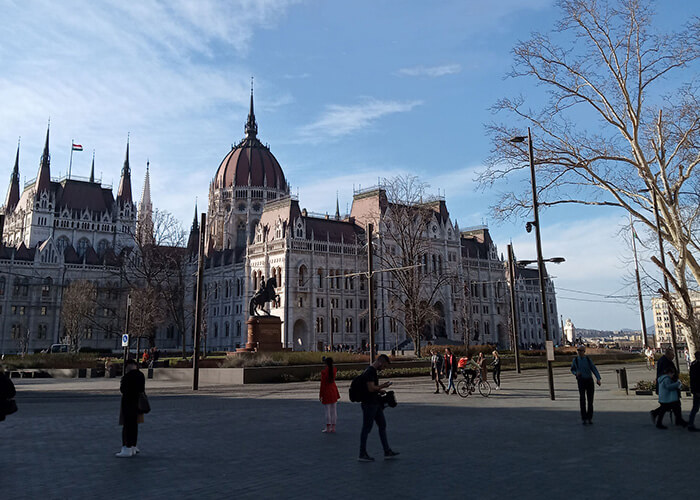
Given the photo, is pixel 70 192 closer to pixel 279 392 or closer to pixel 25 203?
pixel 25 203

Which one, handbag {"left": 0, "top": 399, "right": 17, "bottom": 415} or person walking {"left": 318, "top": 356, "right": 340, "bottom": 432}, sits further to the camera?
person walking {"left": 318, "top": 356, "right": 340, "bottom": 432}

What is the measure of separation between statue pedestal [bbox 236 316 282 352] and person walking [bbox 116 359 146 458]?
2690 cm

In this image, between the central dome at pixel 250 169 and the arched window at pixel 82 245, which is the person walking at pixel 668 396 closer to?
the central dome at pixel 250 169

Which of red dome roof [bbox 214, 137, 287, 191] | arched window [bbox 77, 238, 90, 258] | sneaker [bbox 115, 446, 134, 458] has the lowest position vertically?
sneaker [bbox 115, 446, 134, 458]

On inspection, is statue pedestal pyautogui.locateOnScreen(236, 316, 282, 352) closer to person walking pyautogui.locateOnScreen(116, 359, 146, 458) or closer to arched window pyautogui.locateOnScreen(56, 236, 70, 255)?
person walking pyautogui.locateOnScreen(116, 359, 146, 458)

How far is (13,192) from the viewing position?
402ft

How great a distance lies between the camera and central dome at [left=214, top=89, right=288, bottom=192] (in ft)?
353

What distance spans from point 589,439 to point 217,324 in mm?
84352

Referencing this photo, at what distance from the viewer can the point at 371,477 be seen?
7867 mm

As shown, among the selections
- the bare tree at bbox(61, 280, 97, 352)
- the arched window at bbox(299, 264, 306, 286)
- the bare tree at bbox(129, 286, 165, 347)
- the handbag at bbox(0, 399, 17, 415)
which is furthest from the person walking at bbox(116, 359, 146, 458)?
the arched window at bbox(299, 264, 306, 286)

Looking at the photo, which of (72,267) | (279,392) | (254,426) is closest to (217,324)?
(72,267)

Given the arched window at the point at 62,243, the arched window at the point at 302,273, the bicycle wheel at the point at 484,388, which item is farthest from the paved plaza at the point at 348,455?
the arched window at the point at 62,243

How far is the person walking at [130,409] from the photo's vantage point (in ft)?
31.4

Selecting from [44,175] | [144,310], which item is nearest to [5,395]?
[144,310]
